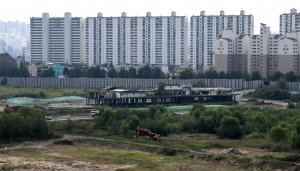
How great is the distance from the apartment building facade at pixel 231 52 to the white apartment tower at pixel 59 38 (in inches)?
778

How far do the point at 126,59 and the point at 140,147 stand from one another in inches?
1946

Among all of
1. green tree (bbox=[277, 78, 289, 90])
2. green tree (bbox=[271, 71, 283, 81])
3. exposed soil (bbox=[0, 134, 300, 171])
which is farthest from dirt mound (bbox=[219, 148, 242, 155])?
green tree (bbox=[271, 71, 283, 81])

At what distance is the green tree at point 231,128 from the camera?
28734mm

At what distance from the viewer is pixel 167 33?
71.7 metres

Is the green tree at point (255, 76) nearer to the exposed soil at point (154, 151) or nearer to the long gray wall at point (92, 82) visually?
the long gray wall at point (92, 82)

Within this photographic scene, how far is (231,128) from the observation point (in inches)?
1133

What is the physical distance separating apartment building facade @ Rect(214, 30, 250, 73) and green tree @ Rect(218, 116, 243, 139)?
33.1 metres

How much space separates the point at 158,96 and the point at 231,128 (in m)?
14.9

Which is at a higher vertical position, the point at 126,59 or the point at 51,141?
the point at 126,59

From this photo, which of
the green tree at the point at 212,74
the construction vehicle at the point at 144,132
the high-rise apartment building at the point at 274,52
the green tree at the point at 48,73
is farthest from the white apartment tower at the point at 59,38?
the construction vehicle at the point at 144,132

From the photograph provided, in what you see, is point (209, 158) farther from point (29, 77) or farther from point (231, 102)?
point (29, 77)

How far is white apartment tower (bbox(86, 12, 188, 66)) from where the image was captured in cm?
7162

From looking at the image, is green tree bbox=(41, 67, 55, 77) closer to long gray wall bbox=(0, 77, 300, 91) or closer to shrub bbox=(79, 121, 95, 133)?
long gray wall bbox=(0, 77, 300, 91)

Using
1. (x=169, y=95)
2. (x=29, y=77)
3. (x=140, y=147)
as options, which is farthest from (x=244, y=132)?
(x=29, y=77)
